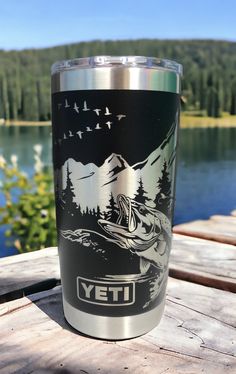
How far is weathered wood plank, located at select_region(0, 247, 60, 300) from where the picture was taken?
0.89 metres

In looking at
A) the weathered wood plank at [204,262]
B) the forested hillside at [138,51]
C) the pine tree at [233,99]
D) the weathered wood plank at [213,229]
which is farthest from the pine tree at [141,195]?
the pine tree at [233,99]

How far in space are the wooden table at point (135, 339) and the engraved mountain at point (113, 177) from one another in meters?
0.22

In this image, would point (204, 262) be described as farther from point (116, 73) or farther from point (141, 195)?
point (116, 73)

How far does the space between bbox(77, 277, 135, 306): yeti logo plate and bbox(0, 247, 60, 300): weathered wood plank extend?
0.23 meters

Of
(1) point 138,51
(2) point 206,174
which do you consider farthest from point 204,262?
(2) point 206,174

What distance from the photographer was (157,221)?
684mm

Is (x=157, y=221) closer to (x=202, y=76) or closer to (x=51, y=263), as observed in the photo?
(x=51, y=263)

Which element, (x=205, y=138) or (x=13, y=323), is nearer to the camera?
(x=13, y=323)

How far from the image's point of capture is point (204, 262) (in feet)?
3.35

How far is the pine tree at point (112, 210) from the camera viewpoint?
0.64m

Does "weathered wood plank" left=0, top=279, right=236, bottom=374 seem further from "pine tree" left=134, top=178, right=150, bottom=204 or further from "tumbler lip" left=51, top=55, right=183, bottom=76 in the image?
"tumbler lip" left=51, top=55, right=183, bottom=76

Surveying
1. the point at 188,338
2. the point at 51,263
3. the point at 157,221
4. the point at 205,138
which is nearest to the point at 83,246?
the point at 157,221

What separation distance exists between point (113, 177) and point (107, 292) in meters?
0.19

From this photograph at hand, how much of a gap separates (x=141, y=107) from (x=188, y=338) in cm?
37
